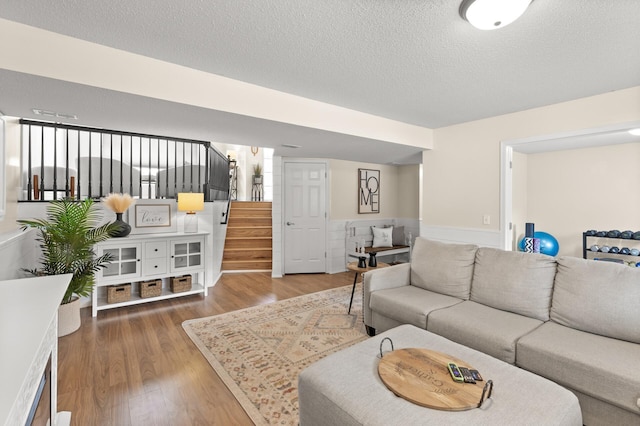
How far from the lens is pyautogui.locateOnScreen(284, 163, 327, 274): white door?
557cm

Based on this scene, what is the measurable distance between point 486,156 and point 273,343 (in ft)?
11.1

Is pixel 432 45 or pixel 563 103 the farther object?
pixel 563 103

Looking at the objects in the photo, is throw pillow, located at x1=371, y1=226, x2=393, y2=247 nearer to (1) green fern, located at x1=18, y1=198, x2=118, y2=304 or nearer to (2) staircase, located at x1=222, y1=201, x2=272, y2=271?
(2) staircase, located at x1=222, y1=201, x2=272, y2=271

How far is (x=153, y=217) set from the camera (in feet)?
13.6

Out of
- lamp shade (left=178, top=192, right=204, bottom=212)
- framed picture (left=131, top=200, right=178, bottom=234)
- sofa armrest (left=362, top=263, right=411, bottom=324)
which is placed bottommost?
sofa armrest (left=362, top=263, right=411, bottom=324)

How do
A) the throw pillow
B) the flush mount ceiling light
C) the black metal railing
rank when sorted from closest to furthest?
the flush mount ceiling light → the black metal railing → the throw pillow

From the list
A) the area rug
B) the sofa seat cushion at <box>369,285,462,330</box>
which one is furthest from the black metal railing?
the sofa seat cushion at <box>369,285,462,330</box>

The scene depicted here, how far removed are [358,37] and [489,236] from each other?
3066 mm

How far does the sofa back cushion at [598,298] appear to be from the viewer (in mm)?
1929

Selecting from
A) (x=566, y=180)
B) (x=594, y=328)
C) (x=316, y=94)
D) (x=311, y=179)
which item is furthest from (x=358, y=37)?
(x=566, y=180)

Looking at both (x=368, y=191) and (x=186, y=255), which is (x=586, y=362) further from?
(x=368, y=191)

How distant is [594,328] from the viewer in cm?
204

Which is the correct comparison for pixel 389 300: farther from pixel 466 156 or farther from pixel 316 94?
pixel 466 156

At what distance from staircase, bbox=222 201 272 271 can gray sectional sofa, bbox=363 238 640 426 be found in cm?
331
